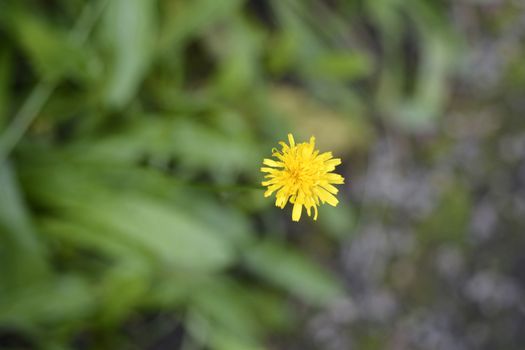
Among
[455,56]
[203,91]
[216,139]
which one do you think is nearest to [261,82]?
[203,91]

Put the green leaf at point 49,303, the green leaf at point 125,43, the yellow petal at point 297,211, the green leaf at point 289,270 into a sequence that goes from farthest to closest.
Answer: the green leaf at point 289,270
the green leaf at point 125,43
the green leaf at point 49,303
the yellow petal at point 297,211

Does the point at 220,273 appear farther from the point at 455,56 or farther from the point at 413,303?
the point at 455,56

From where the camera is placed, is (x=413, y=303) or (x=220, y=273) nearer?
(x=220, y=273)

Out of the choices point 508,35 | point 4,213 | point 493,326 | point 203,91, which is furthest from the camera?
point 508,35

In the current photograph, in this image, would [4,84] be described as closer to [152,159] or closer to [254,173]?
[152,159]

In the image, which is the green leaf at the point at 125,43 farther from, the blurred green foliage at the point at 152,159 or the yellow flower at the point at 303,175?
the yellow flower at the point at 303,175

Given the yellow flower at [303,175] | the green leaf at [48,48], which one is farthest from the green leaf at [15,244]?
the yellow flower at [303,175]

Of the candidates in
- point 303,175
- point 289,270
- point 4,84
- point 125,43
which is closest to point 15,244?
point 4,84
